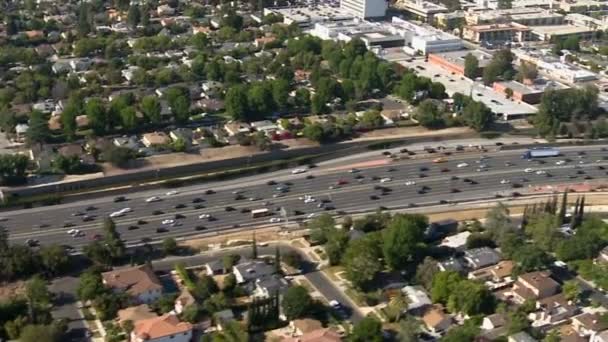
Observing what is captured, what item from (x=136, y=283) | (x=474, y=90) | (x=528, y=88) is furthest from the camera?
(x=474, y=90)

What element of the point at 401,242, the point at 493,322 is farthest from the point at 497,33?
the point at 493,322

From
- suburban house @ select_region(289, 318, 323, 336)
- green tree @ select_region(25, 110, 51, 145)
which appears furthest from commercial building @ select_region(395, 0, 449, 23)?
suburban house @ select_region(289, 318, 323, 336)

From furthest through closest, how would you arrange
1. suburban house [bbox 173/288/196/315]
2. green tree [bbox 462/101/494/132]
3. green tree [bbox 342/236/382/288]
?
green tree [bbox 462/101/494/132] < green tree [bbox 342/236/382/288] < suburban house [bbox 173/288/196/315]

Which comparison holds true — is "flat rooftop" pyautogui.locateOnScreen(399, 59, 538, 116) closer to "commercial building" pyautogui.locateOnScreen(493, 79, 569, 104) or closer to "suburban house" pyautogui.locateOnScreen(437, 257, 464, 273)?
"commercial building" pyautogui.locateOnScreen(493, 79, 569, 104)

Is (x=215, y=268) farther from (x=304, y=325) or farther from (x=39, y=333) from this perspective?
(x=39, y=333)

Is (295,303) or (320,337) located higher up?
(295,303)

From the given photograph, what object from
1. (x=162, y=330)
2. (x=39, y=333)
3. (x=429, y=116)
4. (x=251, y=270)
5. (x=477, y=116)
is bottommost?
(x=251, y=270)
